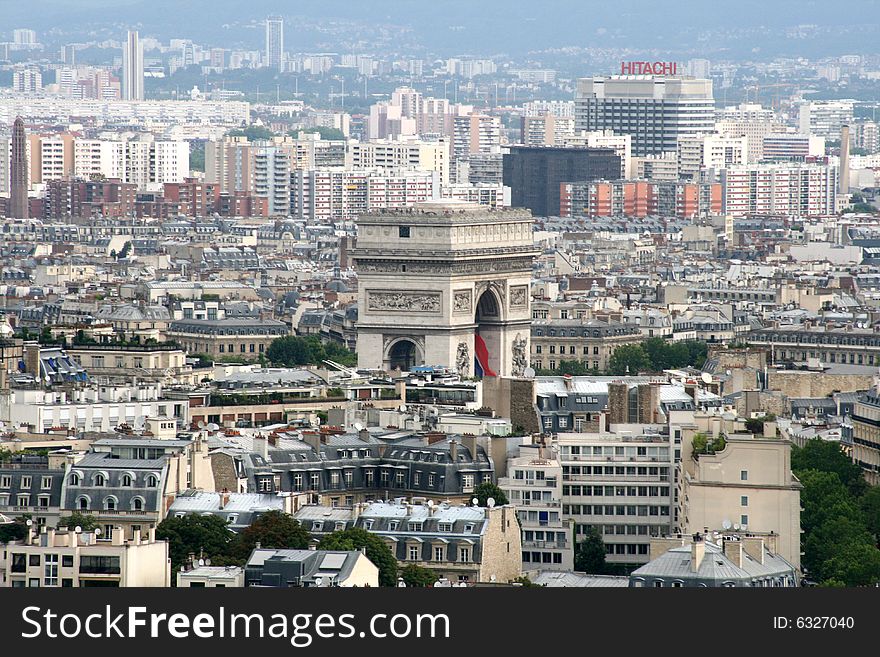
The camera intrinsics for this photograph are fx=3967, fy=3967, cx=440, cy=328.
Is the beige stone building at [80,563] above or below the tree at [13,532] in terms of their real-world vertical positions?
above

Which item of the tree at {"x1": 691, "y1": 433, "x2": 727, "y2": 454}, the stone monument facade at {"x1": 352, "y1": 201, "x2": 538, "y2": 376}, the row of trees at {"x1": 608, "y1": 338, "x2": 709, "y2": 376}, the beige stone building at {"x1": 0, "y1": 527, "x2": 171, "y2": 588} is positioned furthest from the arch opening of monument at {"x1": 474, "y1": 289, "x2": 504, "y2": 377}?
the beige stone building at {"x1": 0, "y1": 527, "x2": 171, "y2": 588}

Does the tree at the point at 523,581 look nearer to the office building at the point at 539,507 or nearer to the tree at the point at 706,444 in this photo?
the office building at the point at 539,507

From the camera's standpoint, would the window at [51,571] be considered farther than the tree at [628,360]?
No

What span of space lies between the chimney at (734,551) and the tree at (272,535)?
243 inches

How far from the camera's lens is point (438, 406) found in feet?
256

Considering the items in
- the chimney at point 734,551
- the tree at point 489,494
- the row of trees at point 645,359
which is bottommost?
the row of trees at point 645,359

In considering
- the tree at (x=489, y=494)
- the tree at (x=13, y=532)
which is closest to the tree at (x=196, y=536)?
the tree at (x=13, y=532)

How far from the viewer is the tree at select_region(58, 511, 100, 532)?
57.4 m

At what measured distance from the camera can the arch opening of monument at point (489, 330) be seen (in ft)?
344

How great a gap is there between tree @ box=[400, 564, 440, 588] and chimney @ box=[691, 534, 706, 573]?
402 centimetres

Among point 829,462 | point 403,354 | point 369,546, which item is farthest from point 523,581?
point 403,354
